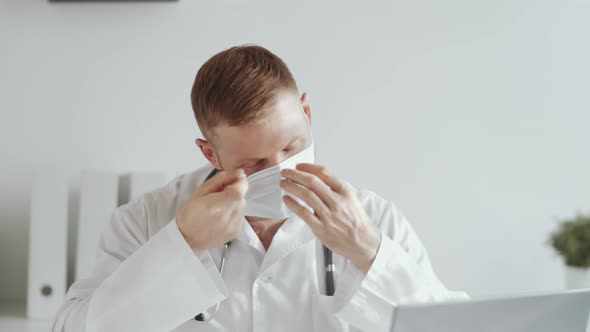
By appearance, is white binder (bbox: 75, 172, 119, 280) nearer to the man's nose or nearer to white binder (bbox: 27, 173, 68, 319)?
white binder (bbox: 27, 173, 68, 319)

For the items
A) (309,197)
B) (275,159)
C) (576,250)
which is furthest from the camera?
(576,250)

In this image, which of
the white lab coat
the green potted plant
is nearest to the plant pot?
the green potted plant

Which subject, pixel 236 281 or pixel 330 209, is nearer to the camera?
pixel 330 209

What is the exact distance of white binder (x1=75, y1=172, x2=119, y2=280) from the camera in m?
2.13

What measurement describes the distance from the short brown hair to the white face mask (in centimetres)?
10

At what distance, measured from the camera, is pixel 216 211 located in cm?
120

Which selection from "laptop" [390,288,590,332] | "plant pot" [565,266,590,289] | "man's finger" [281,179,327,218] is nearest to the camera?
"laptop" [390,288,590,332]

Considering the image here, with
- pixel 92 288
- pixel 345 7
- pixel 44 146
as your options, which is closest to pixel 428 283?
pixel 92 288

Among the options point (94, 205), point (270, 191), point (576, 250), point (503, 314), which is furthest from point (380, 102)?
point (503, 314)

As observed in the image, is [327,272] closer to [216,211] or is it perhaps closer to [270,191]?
[270,191]

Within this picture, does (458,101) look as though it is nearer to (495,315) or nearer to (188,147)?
(188,147)

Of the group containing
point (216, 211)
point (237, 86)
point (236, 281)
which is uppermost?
point (237, 86)

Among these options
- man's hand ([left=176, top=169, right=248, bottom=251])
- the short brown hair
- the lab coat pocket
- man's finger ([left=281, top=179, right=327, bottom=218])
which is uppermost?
the short brown hair

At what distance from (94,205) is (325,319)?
985 mm
